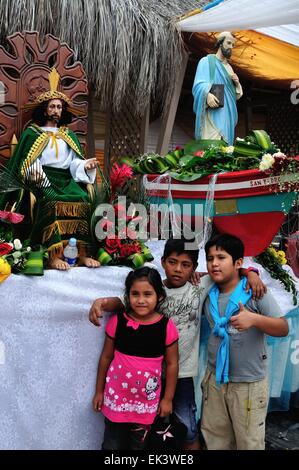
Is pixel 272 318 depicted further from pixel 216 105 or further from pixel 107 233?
pixel 216 105

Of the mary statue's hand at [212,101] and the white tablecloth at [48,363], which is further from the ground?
the mary statue's hand at [212,101]

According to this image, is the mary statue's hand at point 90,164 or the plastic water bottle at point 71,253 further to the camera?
the mary statue's hand at point 90,164

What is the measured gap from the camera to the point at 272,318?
2.07 meters

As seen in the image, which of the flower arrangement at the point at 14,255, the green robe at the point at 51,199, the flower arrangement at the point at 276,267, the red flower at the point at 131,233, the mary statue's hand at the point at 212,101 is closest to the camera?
the flower arrangement at the point at 14,255

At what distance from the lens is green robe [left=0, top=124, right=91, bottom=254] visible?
2.59 metres

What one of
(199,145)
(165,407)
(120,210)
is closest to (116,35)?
(199,145)

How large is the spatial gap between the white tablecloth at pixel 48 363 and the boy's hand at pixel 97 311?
5.2 inches

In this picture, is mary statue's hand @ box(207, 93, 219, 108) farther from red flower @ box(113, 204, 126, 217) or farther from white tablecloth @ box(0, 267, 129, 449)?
white tablecloth @ box(0, 267, 129, 449)

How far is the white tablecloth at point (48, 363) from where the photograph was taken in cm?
218

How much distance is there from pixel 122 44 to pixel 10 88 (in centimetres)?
260

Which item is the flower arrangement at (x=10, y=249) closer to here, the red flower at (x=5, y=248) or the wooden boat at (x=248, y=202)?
the red flower at (x=5, y=248)

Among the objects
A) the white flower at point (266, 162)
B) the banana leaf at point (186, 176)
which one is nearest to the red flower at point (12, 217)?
the banana leaf at point (186, 176)
